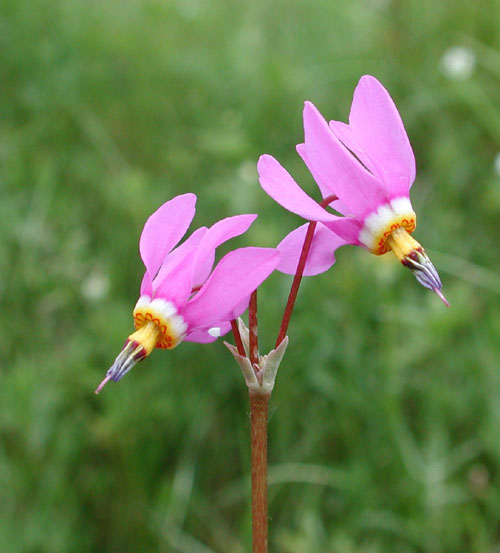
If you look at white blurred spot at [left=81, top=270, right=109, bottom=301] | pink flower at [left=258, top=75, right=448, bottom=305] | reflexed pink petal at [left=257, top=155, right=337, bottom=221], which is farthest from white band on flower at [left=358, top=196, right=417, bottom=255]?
white blurred spot at [left=81, top=270, right=109, bottom=301]

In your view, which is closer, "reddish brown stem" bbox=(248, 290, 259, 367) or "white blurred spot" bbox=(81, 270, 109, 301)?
"reddish brown stem" bbox=(248, 290, 259, 367)

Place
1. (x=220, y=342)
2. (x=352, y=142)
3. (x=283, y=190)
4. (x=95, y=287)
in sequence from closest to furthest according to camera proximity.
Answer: (x=283, y=190) < (x=352, y=142) < (x=220, y=342) < (x=95, y=287)

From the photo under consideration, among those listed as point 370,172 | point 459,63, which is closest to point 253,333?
point 370,172

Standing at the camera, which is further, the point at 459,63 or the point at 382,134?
the point at 459,63

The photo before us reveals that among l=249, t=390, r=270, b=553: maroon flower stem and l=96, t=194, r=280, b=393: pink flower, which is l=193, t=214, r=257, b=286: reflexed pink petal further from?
l=249, t=390, r=270, b=553: maroon flower stem

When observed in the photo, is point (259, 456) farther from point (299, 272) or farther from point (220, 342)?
point (220, 342)

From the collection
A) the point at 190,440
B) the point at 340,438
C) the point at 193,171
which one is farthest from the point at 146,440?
the point at 193,171

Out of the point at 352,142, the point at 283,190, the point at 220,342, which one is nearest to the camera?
the point at 283,190
